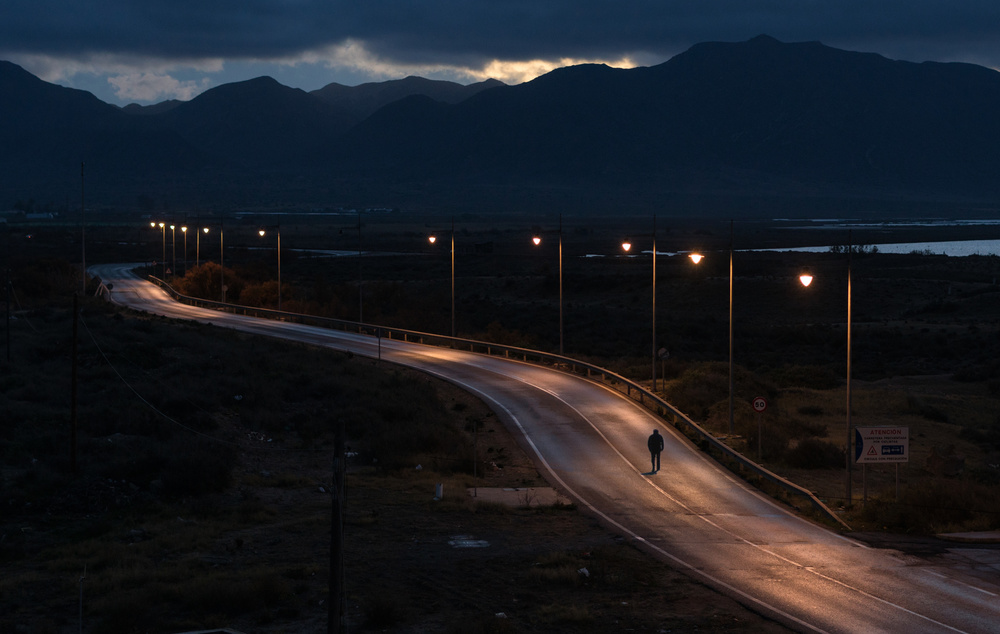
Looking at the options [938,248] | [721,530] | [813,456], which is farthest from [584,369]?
[938,248]

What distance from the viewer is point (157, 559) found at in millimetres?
20281

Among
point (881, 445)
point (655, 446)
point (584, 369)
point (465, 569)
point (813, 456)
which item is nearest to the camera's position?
point (465, 569)

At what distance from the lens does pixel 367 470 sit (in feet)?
101

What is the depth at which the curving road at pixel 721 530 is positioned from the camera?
18031 millimetres

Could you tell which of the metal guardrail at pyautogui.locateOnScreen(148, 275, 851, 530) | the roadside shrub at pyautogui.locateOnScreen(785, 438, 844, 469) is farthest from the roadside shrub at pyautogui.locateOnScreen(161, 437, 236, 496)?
the roadside shrub at pyautogui.locateOnScreen(785, 438, 844, 469)

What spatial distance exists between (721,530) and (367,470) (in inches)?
458

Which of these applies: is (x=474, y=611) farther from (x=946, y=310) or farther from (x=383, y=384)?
(x=946, y=310)

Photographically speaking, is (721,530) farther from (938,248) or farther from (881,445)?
(938,248)

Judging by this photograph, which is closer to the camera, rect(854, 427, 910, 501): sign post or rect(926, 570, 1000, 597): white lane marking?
rect(926, 570, 1000, 597): white lane marking

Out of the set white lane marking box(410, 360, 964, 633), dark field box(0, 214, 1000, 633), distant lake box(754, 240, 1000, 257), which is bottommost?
white lane marking box(410, 360, 964, 633)

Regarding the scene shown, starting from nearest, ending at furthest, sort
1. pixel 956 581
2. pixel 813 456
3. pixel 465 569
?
pixel 956 581 → pixel 465 569 → pixel 813 456

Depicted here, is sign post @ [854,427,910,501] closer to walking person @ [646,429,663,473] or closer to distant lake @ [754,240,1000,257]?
walking person @ [646,429,663,473]

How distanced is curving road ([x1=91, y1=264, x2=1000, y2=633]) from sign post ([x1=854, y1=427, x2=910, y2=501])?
3.07 meters

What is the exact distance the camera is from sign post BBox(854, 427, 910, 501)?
90.6ft
